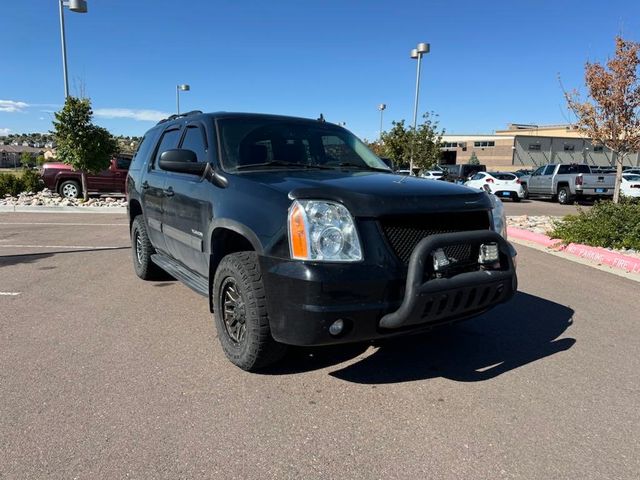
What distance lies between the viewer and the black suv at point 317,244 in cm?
274

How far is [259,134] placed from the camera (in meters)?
4.11

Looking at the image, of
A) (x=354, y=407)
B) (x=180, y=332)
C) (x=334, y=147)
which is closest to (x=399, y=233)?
(x=354, y=407)

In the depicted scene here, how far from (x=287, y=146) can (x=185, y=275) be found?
154cm

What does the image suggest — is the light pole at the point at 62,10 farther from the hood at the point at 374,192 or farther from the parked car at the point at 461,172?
the parked car at the point at 461,172

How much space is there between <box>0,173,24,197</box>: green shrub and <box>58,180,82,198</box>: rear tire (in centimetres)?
194

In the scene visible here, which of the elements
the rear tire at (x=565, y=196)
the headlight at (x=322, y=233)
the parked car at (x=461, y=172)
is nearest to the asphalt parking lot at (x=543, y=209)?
the rear tire at (x=565, y=196)

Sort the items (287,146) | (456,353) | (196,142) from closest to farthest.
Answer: (456,353)
(287,146)
(196,142)

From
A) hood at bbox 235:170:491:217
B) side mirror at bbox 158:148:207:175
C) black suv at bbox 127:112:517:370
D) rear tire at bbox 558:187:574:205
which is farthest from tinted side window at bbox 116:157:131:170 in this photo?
rear tire at bbox 558:187:574:205

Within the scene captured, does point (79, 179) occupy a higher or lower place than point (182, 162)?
lower

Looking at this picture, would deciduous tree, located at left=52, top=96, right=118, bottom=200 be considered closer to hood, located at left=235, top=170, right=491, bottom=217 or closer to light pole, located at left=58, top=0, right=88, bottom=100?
light pole, located at left=58, top=0, right=88, bottom=100

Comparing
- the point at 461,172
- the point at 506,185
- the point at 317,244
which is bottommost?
the point at 506,185

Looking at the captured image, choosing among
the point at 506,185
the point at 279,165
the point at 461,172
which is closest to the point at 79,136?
the point at 279,165

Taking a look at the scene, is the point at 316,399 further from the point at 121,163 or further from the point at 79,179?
the point at 121,163

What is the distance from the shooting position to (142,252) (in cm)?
584
